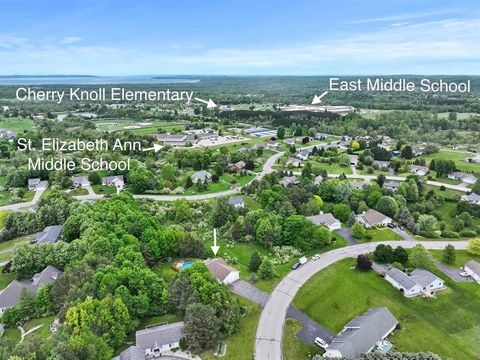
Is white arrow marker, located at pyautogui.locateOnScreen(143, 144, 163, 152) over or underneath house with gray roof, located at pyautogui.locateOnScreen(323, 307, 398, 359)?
over

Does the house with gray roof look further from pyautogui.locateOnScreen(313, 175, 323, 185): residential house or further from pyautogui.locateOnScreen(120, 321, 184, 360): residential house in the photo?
pyautogui.locateOnScreen(313, 175, 323, 185): residential house

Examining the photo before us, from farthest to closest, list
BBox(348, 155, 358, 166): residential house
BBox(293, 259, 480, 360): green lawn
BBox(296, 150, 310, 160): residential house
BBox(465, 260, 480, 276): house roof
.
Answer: BBox(296, 150, 310, 160): residential house < BBox(348, 155, 358, 166): residential house < BBox(465, 260, 480, 276): house roof < BBox(293, 259, 480, 360): green lawn

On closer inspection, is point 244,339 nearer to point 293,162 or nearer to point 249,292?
point 249,292

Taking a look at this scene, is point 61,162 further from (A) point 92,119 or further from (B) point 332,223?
(A) point 92,119

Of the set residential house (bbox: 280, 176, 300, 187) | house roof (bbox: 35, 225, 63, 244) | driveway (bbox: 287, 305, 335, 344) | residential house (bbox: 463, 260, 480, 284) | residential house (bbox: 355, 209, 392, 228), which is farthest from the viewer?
residential house (bbox: 280, 176, 300, 187)

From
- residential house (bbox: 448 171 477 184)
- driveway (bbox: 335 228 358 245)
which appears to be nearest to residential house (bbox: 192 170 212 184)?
driveway (bbox: 335 228 358 245)

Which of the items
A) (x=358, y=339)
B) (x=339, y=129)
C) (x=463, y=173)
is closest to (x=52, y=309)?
(x=358, y=339)

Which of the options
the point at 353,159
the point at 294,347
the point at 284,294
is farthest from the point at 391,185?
the point at 294,347
